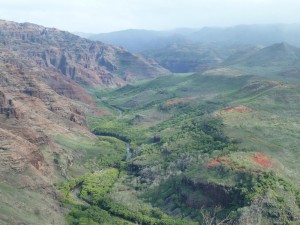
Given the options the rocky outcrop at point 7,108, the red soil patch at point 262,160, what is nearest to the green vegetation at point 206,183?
the red soil patch at point 262,160

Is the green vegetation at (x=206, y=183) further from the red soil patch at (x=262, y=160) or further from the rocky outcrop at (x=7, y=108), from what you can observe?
the rocky outcrop at (x=7, y=108)

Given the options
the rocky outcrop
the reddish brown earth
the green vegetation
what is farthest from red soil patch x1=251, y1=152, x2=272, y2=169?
the rocky outcrop

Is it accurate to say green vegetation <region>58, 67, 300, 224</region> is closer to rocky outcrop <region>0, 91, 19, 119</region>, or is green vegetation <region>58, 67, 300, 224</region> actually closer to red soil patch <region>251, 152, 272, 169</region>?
red soil patch <region>251, 152, 272, 169</region>

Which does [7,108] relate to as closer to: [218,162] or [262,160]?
[218,162]

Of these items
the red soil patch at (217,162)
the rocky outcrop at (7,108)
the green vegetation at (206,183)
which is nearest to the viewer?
the green vegetation at (206,183)

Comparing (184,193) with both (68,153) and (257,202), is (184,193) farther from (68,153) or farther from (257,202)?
(68,153)

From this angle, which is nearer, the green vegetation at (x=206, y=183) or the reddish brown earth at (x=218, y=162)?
the green vegetation at (x=206, y=183)

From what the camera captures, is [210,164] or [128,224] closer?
[128,224]

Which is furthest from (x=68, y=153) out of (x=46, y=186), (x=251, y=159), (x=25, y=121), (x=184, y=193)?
(x=251, y=159)
